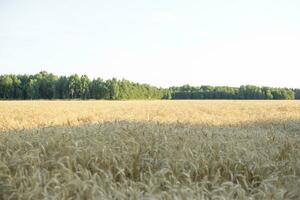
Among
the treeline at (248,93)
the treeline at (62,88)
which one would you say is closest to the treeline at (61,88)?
the treeline at (62,88)

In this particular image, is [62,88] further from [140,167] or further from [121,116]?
[140,167]

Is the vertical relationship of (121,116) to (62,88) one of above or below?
below

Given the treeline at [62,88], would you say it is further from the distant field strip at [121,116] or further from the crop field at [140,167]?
the crop field at [140,167]

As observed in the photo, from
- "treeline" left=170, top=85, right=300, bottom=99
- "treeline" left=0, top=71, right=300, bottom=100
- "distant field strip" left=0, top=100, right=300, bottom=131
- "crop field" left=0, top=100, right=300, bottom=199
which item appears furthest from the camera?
"treeline" left=170, top=85, right=300, bottom=99

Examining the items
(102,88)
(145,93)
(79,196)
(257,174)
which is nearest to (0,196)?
(79,196)

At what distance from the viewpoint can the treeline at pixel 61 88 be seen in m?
90.7

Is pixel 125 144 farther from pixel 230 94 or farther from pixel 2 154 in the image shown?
pixel 230 94

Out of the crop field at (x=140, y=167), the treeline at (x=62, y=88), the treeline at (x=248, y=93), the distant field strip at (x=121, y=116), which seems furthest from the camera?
the treeline at (x=248, y=93)

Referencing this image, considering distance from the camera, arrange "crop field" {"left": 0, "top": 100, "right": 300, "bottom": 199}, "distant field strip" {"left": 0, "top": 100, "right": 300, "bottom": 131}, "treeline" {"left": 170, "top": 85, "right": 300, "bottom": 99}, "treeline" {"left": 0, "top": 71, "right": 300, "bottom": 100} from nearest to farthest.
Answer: "crop field" {"left": 0, "top": 100, "right": 300, "bottom": 199} → "distant field strip" {"left": 0, "top": 100, "right": 300, "bottom": 131} → "treeline" {"left": 0, "top": 71, "right": 300, "bottom": 100} → "treeline" {"left": 170, "top": 85, "right": 300, "bottom": 99}

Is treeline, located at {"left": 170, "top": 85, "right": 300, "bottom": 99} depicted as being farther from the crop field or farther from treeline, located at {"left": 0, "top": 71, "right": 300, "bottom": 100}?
the crop field

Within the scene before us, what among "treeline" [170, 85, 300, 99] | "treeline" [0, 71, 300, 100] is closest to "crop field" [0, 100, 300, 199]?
"treeline" [0, 71, 300, 100]

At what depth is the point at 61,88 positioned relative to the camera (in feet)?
305

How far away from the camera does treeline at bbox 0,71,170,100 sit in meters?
90.7

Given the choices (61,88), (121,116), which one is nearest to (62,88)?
(61,88)
